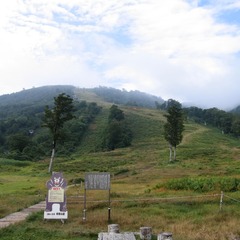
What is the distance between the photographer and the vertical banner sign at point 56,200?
22391mm

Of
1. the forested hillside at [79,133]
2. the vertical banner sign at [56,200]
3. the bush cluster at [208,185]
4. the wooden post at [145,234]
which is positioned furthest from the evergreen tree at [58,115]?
the wooden post at [145,234]

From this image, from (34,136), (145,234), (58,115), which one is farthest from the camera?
(34,136)

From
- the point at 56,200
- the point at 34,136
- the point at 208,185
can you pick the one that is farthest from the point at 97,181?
the point at 34,136

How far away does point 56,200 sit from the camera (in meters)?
23.2

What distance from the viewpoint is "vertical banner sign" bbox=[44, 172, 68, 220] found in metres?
22.4

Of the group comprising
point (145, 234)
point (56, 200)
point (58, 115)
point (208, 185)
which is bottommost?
point (208, 185)

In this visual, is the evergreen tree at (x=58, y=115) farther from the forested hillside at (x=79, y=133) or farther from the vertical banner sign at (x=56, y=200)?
the vertical banner sign at (x=56, y=200)

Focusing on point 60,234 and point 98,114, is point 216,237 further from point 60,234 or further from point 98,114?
point 98,114

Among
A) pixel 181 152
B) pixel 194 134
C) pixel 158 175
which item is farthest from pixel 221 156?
pixel 194 134

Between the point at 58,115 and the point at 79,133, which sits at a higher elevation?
Result: the point at 58,115

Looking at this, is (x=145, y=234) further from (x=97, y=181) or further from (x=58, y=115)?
(x=58, y=115)

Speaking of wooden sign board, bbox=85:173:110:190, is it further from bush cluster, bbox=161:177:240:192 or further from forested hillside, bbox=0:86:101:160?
forested hillside, bbox=0:86:101:160

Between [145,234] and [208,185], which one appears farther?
[208,185]

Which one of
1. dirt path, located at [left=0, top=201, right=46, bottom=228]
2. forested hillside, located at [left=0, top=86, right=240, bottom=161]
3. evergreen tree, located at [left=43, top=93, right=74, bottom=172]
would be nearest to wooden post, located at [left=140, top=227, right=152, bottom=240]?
dirt path, located at [left=0, top=201, right=46, bottom=228]
